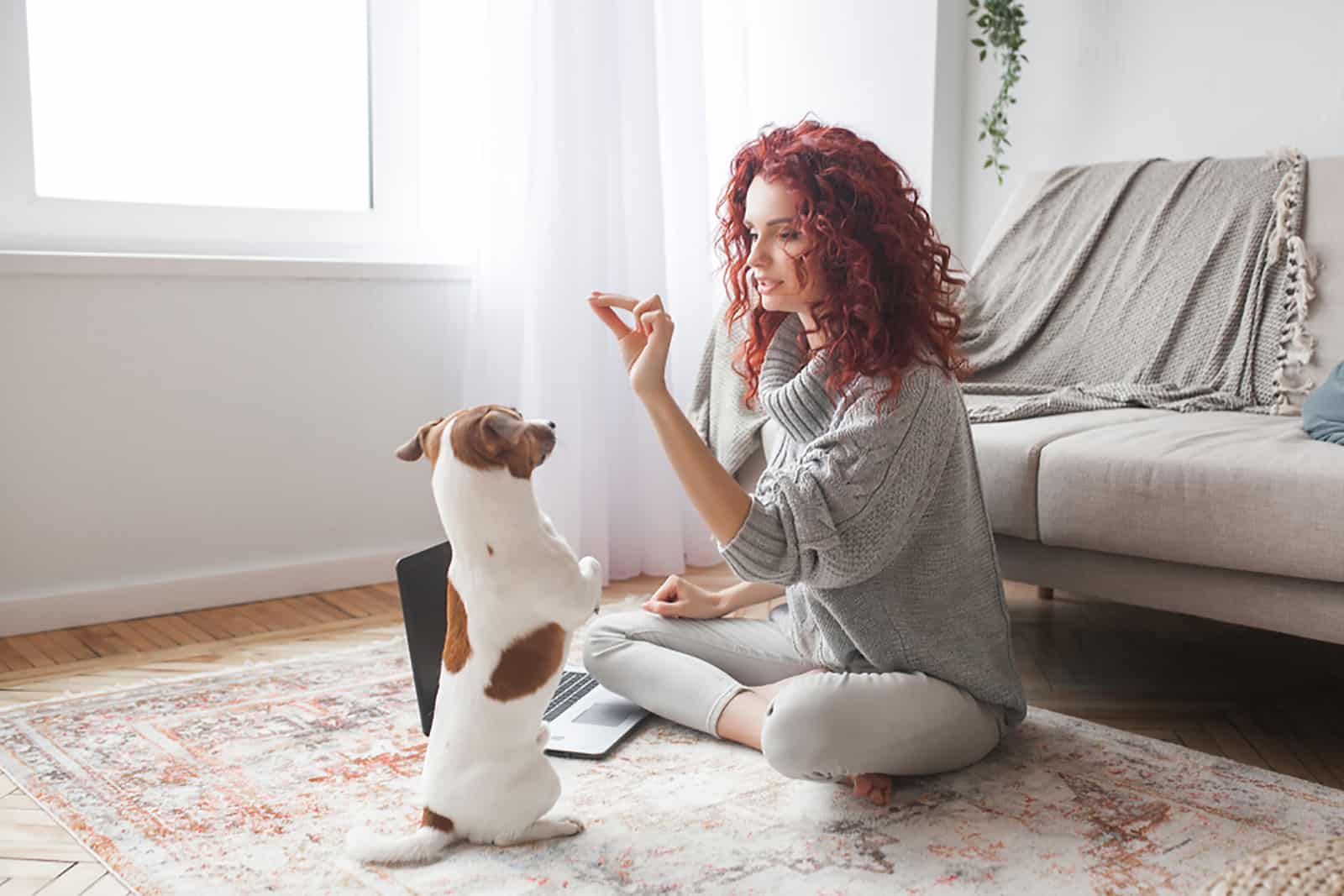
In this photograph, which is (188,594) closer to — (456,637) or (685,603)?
(685,603)

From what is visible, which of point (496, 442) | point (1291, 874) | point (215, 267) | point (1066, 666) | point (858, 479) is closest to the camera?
point (1291, 874)

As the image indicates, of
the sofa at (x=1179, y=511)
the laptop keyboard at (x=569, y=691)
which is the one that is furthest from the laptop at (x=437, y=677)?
the sofa at (x=1179, y=511)

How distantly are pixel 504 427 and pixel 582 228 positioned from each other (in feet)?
5.33

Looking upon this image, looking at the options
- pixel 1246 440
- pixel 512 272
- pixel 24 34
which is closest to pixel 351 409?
pixel 512 272

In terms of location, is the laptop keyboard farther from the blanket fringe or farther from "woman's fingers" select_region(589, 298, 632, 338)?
the blanket fringe

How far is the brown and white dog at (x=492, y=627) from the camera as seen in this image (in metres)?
1.25

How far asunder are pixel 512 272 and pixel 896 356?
145 cm

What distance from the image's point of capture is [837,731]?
144 centimetres

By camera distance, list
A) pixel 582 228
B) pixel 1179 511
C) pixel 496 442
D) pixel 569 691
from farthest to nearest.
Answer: pixel 582 228 → pixel 569 691 → pixel 1179 511 → pixel 496 442

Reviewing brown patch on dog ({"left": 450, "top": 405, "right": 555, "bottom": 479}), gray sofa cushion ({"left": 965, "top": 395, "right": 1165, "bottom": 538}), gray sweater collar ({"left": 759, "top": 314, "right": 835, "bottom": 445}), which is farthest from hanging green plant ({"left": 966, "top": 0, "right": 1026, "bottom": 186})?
brown patch on dog ({"left": 450, "top": 405, "right": 555, "bottom": 479})

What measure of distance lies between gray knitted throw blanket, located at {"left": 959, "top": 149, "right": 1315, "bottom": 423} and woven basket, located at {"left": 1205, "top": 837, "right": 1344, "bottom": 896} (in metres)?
1.00

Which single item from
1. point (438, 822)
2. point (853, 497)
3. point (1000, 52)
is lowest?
point (438, 822)

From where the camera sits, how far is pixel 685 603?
1.78 metres

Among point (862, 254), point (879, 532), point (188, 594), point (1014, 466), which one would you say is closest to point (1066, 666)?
point (1014, 466)
